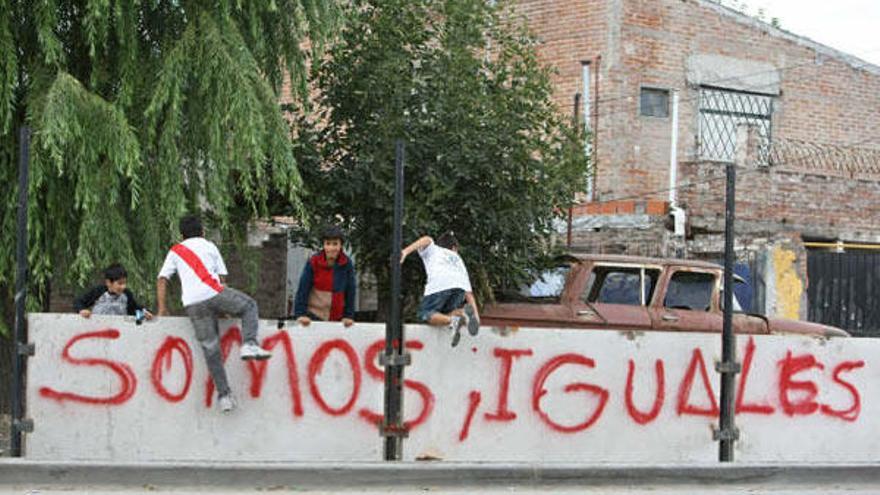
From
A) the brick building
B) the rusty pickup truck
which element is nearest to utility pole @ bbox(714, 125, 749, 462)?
the rusty pickup truck

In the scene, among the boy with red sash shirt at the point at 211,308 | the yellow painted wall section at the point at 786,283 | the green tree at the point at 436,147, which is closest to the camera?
the boy with red sash shirt at the point at 211,308

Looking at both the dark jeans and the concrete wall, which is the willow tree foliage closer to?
the concrete wall

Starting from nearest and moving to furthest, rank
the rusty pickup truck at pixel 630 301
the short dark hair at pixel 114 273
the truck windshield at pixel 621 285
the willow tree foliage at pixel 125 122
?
the short dark hair at pixel 114 273
the willow tree foliage at pixel 125 122
the rusty pickup truck at pixel 630 301
the truck windshield at pixel 621 285

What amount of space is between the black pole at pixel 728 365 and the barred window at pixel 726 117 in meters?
14.6

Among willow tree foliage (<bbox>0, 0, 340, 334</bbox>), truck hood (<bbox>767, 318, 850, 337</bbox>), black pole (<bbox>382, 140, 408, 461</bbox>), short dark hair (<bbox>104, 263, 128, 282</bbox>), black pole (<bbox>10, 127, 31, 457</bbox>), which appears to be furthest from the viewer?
truck hood (<bbox>767, 318, 850, 337</bbox>)

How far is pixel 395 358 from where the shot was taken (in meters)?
9.06

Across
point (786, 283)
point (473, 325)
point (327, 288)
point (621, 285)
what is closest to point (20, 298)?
point (327, 288)

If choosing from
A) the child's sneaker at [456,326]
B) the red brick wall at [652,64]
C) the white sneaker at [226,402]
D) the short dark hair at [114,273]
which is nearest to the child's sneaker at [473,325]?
the child's sneaker at [456,326]

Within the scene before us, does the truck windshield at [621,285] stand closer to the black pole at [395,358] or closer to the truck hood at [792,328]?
the truck hood at [792,328]

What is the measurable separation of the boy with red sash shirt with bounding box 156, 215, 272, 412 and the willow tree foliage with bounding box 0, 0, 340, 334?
6.92ft

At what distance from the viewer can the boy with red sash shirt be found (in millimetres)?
8797

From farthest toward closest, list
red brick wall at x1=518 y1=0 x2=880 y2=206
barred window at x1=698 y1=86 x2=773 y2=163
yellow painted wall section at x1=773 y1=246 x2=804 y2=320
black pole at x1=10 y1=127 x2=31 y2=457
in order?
barred window at x1=698 y1=86 x2=773 y2=163 < red brick wall at x1=518 y1=0 x2=880 y2=206 < yellow painted wall section at x1=773 y1=246 x2=804 y2=320 < black pole at x1=10 y1=127 x2=31 y2=457

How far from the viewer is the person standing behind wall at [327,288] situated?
33.5 ft

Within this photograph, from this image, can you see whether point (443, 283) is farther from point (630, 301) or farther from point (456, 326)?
point (630, 301)
